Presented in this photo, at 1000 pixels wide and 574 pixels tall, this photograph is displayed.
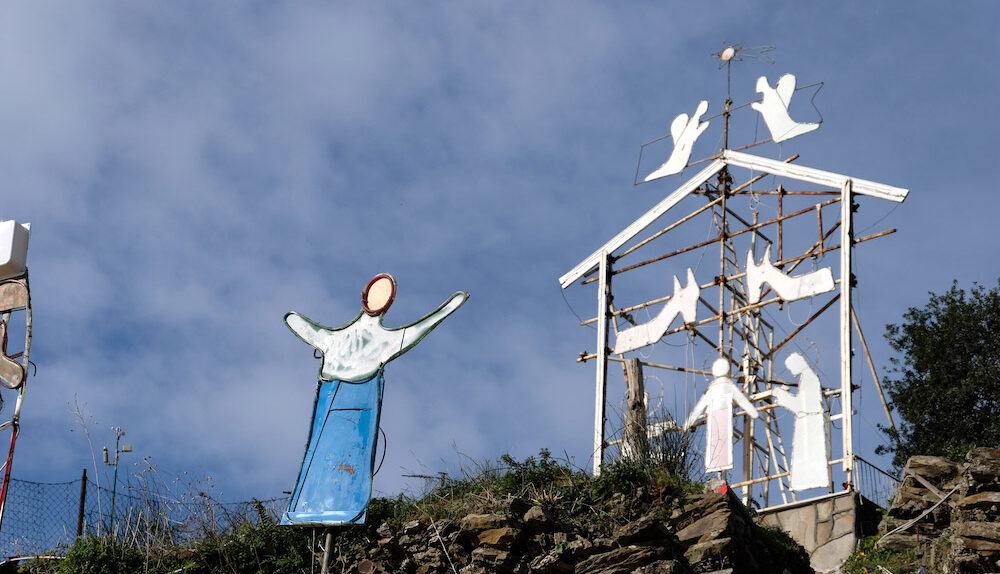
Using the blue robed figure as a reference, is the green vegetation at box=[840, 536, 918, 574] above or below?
below

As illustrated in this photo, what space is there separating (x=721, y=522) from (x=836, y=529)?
2.32 m

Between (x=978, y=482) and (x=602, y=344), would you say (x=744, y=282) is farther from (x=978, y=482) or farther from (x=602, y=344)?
(x=978, y=482)

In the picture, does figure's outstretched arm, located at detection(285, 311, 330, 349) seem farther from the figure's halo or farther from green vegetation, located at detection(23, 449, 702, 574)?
green vegetation, located at detection(23, 449, 702, 574)

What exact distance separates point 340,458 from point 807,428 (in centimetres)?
551

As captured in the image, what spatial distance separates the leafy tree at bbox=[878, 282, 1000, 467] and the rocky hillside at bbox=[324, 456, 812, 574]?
8921 mm

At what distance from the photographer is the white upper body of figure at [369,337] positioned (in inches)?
506

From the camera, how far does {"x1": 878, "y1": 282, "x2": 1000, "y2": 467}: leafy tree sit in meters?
20.8

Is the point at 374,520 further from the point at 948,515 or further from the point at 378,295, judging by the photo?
the point at 948,515

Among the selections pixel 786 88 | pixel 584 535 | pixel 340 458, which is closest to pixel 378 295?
pixel 340 458

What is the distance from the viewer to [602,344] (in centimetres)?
1670

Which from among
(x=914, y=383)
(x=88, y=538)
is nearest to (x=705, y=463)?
(x=88, y=538)

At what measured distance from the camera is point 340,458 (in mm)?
12609

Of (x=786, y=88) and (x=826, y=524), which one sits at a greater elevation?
(x=786, y=88)

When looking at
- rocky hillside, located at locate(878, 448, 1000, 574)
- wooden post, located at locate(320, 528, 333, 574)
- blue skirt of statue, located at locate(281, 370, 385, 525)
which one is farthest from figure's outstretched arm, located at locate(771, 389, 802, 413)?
wooden post, located at locate(320, 528, 333, 574)
